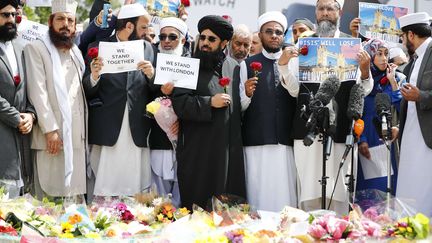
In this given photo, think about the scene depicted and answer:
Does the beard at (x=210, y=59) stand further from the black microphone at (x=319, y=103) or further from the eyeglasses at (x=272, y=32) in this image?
the black microphone at (x=319, y=103)

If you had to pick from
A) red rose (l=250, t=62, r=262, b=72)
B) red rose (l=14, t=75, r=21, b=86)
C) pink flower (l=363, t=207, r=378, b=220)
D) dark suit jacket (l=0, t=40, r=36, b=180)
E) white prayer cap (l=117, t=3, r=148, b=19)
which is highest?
white prayer cap (l=117, t=3, r=148, b=19)

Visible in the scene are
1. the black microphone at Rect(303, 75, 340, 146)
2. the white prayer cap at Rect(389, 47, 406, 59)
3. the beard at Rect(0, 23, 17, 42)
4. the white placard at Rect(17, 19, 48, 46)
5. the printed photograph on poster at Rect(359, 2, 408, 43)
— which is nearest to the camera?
the black microphone at Rect(303, 75, 340, 146)

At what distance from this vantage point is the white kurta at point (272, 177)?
22.1ft

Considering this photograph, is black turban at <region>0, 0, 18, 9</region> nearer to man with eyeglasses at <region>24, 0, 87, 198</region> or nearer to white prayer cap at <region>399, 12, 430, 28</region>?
man with eyeglasses at <region>24, 0, 87, 198</region>

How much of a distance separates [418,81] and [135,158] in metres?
2.60

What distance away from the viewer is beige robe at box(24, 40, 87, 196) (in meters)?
6.78

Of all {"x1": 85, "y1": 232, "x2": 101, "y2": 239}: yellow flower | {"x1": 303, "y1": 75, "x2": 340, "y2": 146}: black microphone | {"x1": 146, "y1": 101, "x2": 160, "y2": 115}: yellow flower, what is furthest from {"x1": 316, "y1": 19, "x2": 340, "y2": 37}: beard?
{"x1": 85, "y1": 232, "x2": 101, "y2": 239}: yellow flower

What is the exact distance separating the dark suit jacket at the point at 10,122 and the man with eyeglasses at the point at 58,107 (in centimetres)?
13

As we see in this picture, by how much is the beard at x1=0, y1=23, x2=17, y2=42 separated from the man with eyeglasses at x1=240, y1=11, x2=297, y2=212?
202cm

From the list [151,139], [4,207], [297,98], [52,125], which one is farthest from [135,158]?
[4,207]

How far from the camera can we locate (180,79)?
668cm

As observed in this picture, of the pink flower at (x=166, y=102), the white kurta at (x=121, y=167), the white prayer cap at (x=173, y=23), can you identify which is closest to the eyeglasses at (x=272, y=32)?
the white prayer cap at (x=173, y=23)

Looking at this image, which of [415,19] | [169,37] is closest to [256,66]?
[169,37]

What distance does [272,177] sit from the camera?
676 centimetres
